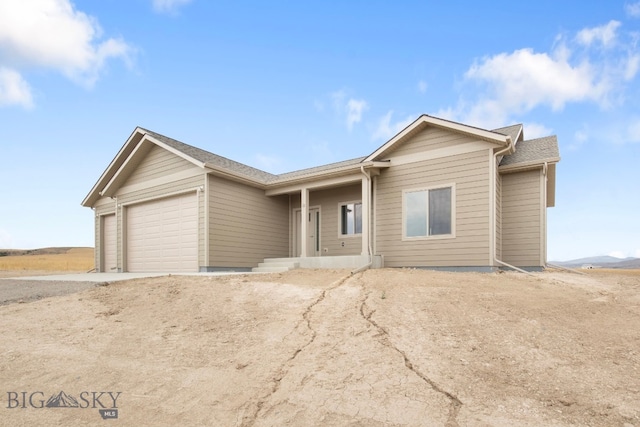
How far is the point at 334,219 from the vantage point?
45.3ft

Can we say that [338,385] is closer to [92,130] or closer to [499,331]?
[499,331]

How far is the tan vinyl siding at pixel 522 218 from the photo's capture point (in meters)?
11.3

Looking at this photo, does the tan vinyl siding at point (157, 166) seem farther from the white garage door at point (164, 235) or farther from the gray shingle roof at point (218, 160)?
the white garage door at point (164, 235)

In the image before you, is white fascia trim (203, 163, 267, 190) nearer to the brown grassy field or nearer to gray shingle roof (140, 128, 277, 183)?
gray shingle roof (140, 128, 277, 183)

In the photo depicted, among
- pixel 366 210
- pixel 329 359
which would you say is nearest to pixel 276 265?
pixel 366 210

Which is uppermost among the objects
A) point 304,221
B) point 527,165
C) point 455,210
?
point 527,165

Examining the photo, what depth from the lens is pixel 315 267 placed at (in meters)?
11.9

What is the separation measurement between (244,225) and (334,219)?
131 inches

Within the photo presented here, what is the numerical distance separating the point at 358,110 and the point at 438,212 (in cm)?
560

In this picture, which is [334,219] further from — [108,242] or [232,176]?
[108,242]

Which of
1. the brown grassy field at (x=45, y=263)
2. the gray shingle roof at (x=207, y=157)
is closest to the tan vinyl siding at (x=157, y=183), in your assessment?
the gray shingle roof at (x=207, y=157)

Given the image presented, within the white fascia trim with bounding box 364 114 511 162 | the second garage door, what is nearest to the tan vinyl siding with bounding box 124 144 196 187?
the second garage door

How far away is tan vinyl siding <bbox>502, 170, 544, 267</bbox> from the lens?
36.9 ft

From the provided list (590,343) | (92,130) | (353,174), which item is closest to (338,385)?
(590,343)
